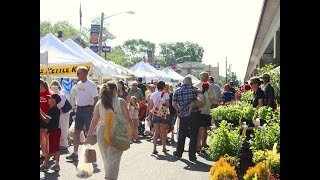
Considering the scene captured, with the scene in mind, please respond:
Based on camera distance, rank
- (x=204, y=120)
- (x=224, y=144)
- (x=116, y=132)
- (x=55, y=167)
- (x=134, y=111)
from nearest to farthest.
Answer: (x=116, y=132) → (x=224, y=144) → (x=55, y=167) → (x=204, y=120) → (x=134, y=111)

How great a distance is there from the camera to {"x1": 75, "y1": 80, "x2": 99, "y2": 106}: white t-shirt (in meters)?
10.4

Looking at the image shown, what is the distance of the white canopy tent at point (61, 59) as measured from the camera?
15.1 metres

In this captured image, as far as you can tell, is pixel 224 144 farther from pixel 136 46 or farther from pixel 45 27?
pixel 136 46

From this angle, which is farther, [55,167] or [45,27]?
[45,27]

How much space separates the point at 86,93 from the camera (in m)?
10.4

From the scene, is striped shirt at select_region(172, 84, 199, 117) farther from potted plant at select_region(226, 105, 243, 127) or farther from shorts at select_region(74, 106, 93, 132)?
shorts at select_region(74, 106, 93, 132)

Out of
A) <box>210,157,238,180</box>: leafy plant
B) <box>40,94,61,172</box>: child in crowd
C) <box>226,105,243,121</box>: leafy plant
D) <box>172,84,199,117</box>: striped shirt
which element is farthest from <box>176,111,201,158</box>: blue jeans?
<box>210,157,238,180</box>: leafy plant

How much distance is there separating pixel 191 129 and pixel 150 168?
1.54 m

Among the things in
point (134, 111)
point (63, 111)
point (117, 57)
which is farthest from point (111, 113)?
point (117, 57)
